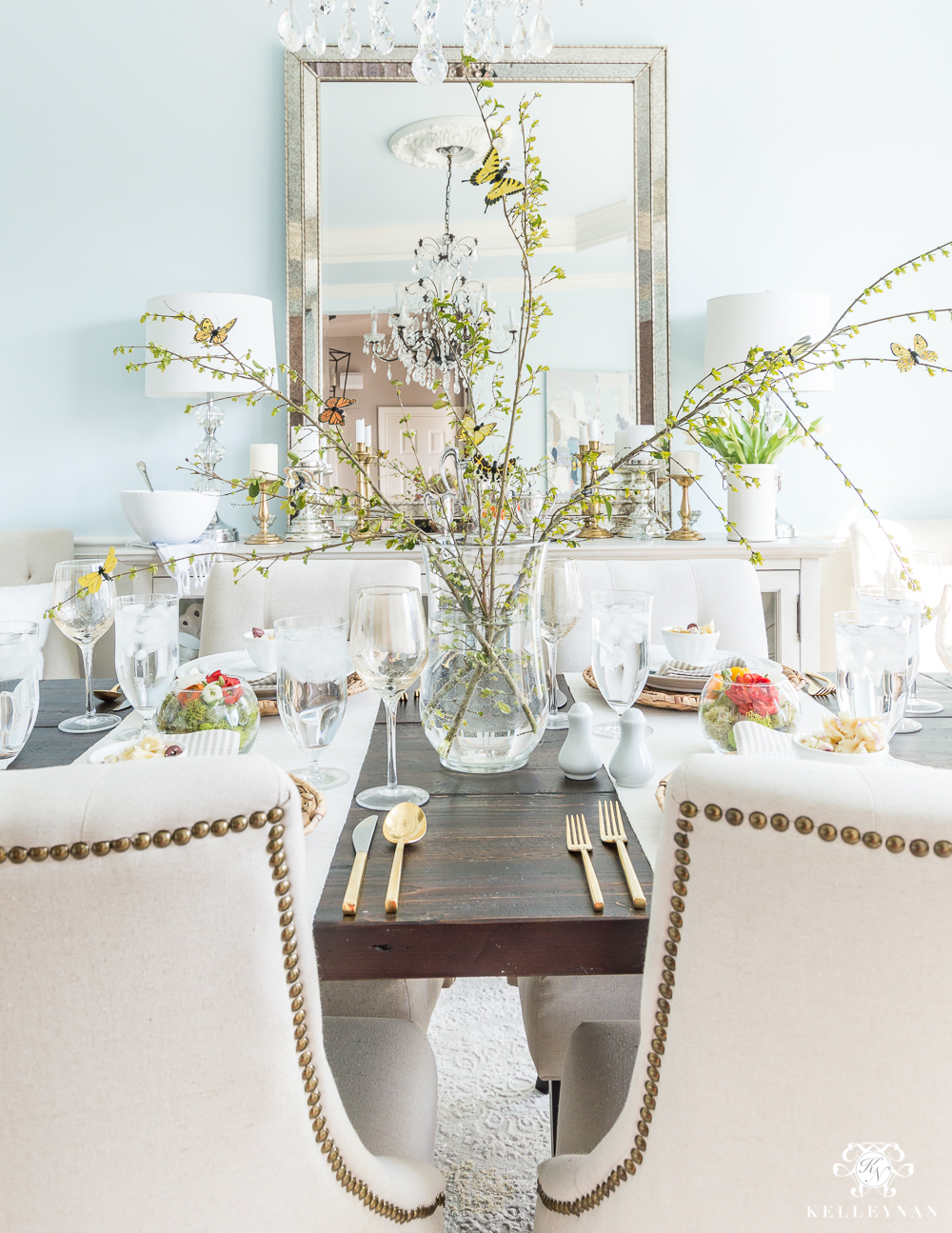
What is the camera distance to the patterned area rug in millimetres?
1271

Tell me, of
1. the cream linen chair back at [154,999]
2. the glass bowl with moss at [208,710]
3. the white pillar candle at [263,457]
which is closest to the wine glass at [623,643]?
the glass bowl with moss at [208,710]

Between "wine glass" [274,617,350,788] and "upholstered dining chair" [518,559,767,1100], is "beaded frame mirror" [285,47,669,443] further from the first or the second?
"wine glass" [274,617,350,788]

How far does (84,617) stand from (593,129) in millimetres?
2452

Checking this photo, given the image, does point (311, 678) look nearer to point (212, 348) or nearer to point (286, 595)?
point (286, 595)

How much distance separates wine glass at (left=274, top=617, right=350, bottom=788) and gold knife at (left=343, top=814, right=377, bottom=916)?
0.12 metres

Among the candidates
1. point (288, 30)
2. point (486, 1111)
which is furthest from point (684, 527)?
point (486, 1111)

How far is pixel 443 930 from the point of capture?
70 centimetres

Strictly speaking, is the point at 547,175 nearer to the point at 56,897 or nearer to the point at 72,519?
the point at 72,519

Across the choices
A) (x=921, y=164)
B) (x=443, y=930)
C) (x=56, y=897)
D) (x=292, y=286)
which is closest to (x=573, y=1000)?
(x=443, y=930)

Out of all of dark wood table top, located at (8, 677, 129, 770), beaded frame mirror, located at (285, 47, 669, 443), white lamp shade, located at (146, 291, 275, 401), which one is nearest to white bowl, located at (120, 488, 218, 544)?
white lamp shade, located at (146, 291, 275, 401)

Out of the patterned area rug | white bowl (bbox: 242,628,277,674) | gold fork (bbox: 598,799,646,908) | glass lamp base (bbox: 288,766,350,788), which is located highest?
white bowl (bbox: 242,628,277,674)

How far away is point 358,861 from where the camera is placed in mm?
802

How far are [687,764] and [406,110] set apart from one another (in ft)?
9.67

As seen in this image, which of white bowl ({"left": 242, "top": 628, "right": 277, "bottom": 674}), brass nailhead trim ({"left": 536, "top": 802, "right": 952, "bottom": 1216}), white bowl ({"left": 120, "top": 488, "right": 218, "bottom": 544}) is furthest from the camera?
white bowl ({"left": 120, "top": 488, "right": 218, "bottom": 544})
